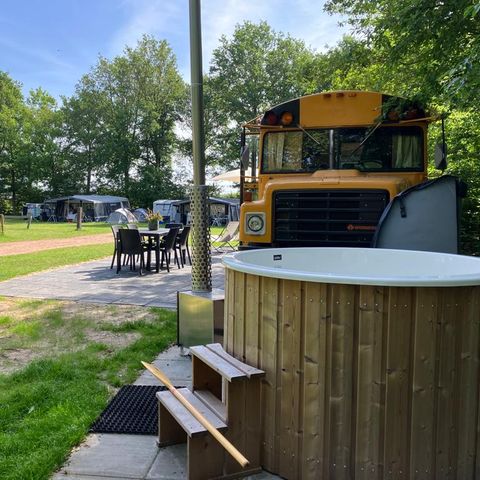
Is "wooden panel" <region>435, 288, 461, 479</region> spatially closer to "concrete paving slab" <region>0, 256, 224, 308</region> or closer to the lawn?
the lawn

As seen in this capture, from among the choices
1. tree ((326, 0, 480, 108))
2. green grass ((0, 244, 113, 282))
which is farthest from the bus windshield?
green grass ((0, 244, 113, 282))

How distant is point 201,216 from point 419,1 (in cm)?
402

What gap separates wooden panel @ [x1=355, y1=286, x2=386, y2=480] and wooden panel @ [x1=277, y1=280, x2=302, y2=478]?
0.98 feet

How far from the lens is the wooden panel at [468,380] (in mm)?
2123

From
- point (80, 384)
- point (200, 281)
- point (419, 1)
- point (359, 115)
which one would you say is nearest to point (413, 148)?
point (359, 115)

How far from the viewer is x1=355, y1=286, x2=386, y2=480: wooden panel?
6.92 feet

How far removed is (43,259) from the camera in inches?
468

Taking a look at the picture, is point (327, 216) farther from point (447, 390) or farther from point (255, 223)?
point (447, 390)

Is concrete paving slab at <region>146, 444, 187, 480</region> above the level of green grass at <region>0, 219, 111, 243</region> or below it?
below

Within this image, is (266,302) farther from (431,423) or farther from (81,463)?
(81,463)

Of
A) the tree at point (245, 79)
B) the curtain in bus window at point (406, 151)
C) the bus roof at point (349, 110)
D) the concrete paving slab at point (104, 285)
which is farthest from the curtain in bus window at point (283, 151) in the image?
the tree at point (245, 79)

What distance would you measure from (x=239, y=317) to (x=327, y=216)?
130 inches

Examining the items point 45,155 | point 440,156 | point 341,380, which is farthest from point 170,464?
point 45,155

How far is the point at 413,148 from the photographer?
20.1 feet
